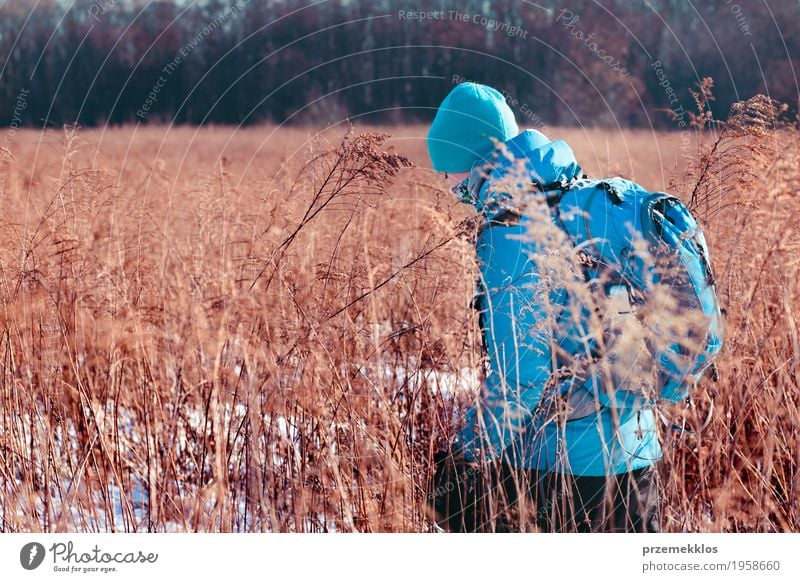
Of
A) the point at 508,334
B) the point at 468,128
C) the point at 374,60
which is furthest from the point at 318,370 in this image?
the point at 374,60

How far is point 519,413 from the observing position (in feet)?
5.44

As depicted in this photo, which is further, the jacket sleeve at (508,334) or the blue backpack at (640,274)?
the jacket sleeve at (508,334)

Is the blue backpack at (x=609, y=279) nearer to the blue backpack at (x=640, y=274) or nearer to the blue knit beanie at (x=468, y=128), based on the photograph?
the blue backpack at (x=640, y=274)

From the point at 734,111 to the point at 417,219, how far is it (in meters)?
2.19

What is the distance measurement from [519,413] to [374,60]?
1484 cm

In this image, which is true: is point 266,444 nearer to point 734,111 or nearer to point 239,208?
point 734,111

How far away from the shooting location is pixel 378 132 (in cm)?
193

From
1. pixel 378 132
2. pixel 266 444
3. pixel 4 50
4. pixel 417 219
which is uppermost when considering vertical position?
pixel 4 50

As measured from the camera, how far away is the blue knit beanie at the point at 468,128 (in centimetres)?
195

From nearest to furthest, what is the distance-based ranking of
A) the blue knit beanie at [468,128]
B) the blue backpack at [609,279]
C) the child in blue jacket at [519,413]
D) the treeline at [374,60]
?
1. the blue backpack at [609,279]
2. the child in blue jacket at [519,413]
3. the blue knit beanie at [468,128]
4. the treeline at [374,60]

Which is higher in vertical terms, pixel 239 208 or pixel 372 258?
pixel 239 208

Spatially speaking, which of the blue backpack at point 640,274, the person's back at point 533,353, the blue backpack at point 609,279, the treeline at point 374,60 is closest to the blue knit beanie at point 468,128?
the person's back at point 533,353

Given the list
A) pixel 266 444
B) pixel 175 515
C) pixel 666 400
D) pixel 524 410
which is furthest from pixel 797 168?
pixel 175 515

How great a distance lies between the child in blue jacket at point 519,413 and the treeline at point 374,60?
399 inches
